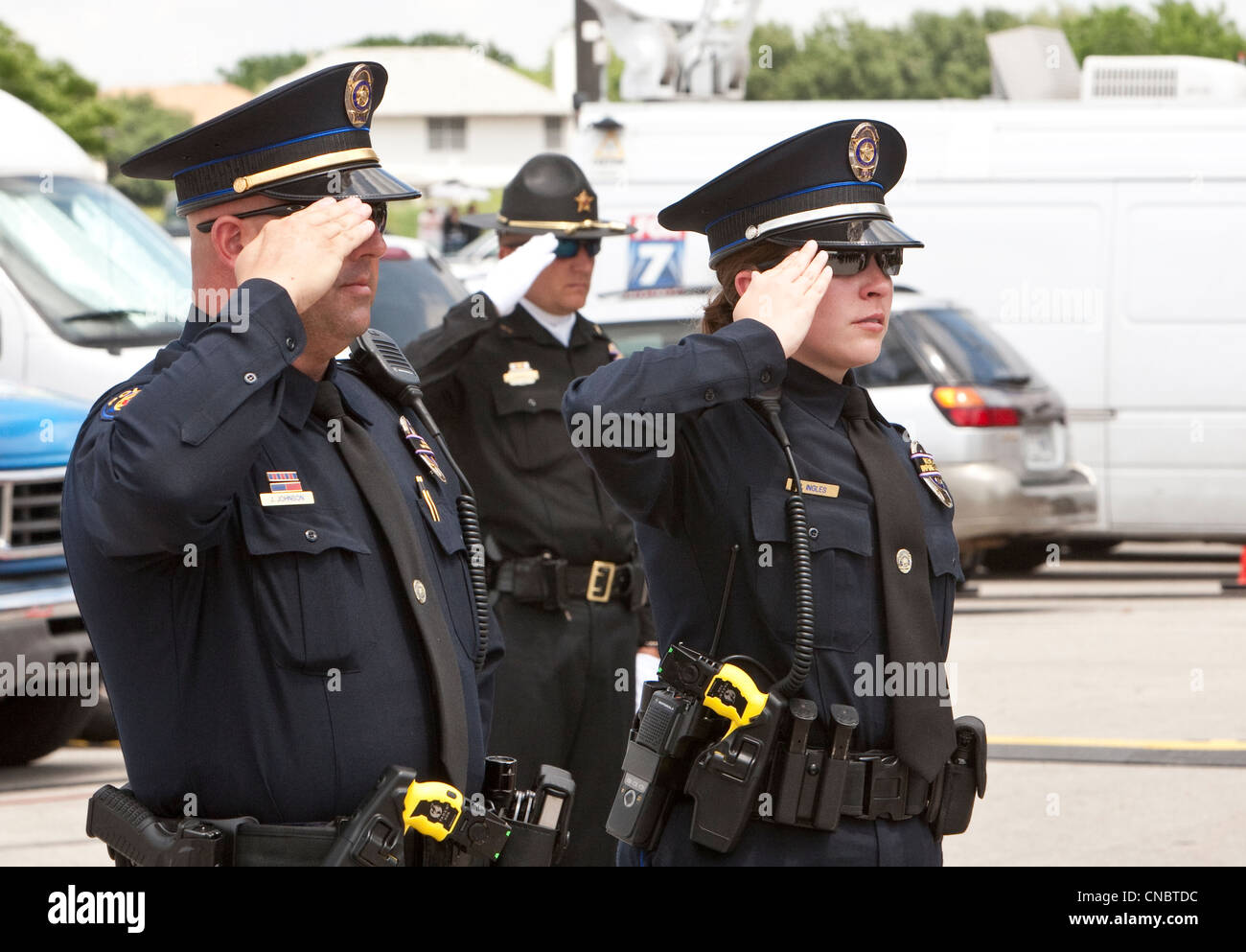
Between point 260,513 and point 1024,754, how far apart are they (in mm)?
5727

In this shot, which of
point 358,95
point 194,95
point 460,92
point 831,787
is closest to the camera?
point 358,95

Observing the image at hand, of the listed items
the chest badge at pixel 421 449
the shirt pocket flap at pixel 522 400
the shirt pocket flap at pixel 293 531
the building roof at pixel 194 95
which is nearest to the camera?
the shirt pocket flap at pixel 293 531

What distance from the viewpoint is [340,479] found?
2.89 metres

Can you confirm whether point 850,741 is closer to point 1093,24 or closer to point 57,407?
point 57,407

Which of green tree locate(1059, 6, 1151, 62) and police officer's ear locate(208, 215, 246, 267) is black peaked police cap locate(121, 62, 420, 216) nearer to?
police officer's ear locate(208, 215, 246, 267)

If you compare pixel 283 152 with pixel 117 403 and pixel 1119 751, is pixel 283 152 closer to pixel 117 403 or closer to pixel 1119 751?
pixel 117 403

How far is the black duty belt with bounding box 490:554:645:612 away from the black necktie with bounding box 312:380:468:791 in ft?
7.60

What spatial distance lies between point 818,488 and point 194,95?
396ft

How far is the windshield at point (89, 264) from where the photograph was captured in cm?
853

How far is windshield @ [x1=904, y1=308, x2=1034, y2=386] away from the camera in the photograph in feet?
38.6

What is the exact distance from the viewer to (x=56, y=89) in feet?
157

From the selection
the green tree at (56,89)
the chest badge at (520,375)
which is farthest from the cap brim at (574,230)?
the green tree at (56,89)

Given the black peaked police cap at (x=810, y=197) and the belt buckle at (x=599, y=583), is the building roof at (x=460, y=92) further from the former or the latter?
the black peaked police cap at (x=810, y=197)

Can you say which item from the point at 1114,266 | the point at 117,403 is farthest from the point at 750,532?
the point at 1114,266
